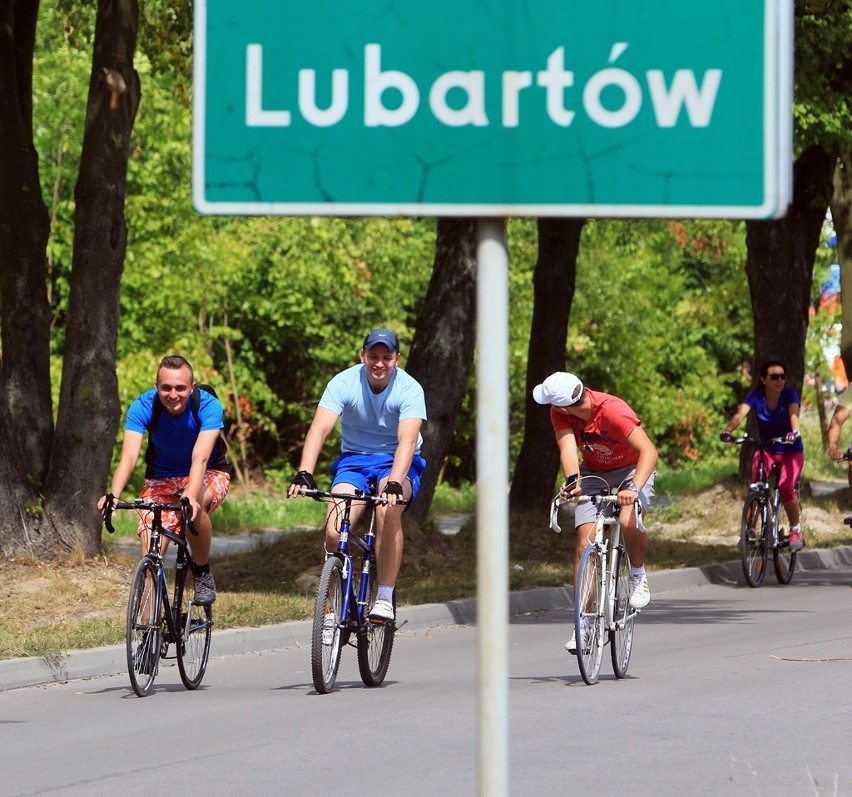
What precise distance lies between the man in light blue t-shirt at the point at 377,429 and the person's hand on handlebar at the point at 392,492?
33 centimetres

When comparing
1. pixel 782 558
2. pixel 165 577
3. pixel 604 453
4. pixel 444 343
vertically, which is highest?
pixel 444 343

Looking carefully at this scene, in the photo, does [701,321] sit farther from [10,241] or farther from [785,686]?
[785,686]

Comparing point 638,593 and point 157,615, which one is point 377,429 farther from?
point 638,593

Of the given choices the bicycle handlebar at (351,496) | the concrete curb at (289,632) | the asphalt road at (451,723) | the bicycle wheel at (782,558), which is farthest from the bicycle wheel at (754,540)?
the bicycle handlebar at (351,496)

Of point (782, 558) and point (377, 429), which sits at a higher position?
point (377, 429)

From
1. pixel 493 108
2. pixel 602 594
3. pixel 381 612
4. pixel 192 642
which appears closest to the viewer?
pixel 493 108

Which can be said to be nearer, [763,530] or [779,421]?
[763,530]

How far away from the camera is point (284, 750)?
771 centimetres

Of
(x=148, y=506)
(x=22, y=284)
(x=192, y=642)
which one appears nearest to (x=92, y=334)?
(x=22, y=284)

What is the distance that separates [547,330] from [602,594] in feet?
30.0

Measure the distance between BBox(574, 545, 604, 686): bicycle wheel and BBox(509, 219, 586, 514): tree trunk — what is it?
882 cm

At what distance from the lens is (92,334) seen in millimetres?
13734

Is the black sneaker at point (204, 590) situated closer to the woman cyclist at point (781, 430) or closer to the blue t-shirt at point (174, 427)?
the blue t-shirt at point (174, 427)

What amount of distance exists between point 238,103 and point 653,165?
84 centimetres
